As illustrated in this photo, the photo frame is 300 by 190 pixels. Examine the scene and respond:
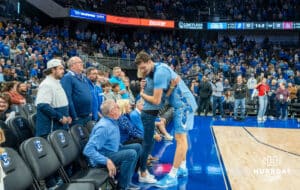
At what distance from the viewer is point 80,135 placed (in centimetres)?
396

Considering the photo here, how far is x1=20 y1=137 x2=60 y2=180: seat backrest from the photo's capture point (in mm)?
2828

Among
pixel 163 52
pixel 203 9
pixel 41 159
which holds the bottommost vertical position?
pixel 41 159

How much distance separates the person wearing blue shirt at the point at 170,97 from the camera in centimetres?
420

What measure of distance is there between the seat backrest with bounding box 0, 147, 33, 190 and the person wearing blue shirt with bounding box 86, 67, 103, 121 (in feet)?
8.03

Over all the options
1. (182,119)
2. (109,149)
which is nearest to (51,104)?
(109,149)

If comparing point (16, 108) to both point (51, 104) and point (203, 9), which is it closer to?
point (51, 104)

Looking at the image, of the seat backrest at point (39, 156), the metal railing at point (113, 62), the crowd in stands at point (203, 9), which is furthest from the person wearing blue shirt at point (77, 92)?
the crowd in stands at point (203, 9)

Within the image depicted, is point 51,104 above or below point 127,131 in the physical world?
above

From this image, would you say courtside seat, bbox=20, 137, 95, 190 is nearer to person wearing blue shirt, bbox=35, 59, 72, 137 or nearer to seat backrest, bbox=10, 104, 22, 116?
person wearing blue shirt, bbox=35, 59, 72, 137

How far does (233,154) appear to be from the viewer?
6348 millimetres

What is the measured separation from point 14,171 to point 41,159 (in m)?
0.40
